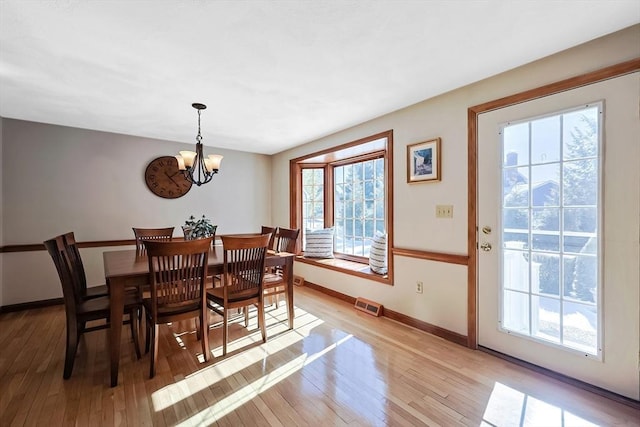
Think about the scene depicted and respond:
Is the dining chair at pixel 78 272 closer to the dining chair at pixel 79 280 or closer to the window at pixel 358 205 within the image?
the dining chair at pixel 79 280

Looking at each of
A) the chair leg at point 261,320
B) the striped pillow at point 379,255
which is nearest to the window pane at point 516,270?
the striped pillow at point 379,255

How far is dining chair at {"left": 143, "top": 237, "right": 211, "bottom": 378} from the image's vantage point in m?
1.99

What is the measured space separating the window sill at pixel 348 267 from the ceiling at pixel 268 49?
1.83 metres

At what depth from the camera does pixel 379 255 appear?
3.38 m

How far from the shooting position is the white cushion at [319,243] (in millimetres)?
4344

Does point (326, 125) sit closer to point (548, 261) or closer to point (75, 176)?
point (548, 261)

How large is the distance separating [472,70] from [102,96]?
320 centimetres

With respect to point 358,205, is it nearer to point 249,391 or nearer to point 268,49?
point 268,49

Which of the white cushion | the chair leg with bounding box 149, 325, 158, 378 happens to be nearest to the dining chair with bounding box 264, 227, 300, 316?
the white cushion

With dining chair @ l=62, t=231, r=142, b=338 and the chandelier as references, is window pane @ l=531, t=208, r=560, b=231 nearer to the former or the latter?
the chandelier

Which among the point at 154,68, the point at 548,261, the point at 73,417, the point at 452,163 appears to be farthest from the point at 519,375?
the point at 154,68

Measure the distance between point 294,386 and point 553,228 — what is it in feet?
6.86

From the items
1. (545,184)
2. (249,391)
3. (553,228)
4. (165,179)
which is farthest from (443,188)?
(165,179)

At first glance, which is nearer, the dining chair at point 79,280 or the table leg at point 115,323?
the table leg at point 115,323
